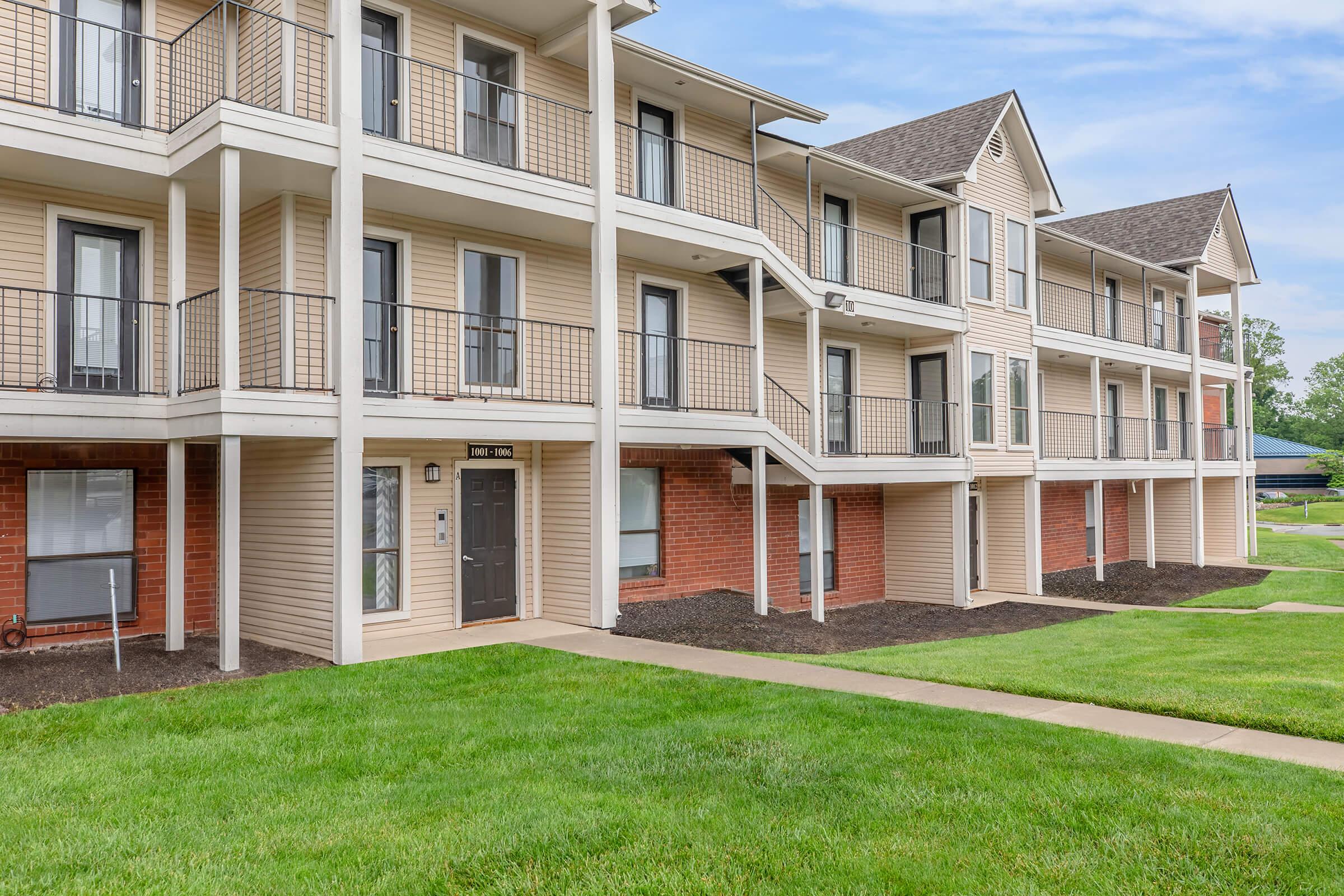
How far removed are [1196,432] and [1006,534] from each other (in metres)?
9.59

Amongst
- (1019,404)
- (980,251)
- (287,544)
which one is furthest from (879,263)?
(287,544)

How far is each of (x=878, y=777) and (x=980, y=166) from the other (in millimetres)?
17754

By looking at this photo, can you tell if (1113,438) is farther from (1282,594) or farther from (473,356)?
(473,356)

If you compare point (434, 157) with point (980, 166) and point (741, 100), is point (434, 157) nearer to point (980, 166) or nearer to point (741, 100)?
point (741, 100)

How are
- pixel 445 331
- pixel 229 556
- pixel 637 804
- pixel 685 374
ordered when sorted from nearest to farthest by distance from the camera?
pixel 637 804, pixel 229 556, pixel 445 331, pixel 685 374

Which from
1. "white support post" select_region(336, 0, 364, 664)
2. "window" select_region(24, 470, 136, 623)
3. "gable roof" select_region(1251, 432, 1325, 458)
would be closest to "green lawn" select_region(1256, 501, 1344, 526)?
"gable roof" select_region(1251, 432, 1325, 458)

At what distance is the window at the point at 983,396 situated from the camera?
20625 mm

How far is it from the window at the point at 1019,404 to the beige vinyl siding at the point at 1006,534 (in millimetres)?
1025

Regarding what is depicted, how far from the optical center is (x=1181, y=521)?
28453mm

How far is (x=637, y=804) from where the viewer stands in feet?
18.6

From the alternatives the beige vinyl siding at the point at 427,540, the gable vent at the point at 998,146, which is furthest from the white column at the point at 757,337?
the gable vent at the point at 998,146

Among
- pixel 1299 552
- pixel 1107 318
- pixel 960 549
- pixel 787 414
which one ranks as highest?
pixel 1107 318

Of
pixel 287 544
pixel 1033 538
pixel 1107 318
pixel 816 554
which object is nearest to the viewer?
pixel 287 544

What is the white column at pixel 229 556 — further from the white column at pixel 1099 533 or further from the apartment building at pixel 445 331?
the white column at pixel 1099 533
